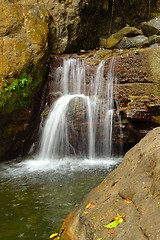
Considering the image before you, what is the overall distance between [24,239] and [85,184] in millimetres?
2170

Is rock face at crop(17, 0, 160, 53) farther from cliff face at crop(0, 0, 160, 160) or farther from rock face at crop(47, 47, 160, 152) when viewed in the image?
rock face at crop(47, 47, 160, 152)

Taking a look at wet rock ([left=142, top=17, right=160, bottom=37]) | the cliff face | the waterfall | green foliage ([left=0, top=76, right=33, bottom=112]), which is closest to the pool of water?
the waterfall

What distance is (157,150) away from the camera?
3652 mm

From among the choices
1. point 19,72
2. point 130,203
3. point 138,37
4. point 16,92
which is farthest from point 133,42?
point 130,203

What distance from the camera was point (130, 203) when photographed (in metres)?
3.44

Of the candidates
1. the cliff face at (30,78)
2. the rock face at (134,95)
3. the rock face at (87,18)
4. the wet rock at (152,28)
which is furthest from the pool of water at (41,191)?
the wet rock at (152,28)

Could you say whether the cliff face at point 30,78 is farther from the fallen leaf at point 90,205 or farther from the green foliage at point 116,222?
the green foliage at point 116,222

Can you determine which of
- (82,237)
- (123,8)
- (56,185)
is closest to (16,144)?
(56,185)

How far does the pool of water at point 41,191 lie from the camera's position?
4605mm

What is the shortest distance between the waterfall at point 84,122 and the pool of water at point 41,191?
0.34 m

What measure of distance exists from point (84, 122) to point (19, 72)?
75.4 inches

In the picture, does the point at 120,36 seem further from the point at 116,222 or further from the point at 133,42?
the point at 116,222

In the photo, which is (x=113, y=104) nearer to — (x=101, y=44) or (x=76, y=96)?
(x=76, y=96)

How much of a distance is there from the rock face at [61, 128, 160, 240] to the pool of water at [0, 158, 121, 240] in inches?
27.9
